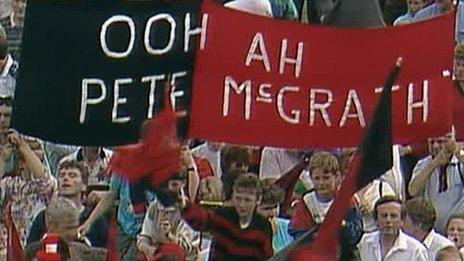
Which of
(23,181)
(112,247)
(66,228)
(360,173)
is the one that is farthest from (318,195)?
(360,173)

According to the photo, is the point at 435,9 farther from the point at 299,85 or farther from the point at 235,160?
the point at 299,85

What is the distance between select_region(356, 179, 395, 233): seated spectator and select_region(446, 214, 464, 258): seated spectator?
397mm

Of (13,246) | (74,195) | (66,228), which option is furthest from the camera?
(74,195)

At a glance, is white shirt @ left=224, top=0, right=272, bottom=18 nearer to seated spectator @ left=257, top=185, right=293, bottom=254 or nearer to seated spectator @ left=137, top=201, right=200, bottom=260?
seated spectator @ left=257, top=185, right=293, bottom=254

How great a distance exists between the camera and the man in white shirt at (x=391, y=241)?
11.7 metres

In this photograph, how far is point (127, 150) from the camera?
400 inches

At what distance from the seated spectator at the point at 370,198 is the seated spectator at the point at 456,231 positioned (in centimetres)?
40

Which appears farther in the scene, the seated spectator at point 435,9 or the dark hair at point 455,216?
the seated spectator at point 435,9

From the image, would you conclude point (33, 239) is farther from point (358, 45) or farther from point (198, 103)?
A: point (358, 45)

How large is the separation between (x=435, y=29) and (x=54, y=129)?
2.19 metres

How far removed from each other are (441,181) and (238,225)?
190 cm

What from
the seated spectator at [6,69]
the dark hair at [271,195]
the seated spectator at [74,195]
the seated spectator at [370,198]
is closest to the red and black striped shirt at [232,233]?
the seated spectator at [74,195]

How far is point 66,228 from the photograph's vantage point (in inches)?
432

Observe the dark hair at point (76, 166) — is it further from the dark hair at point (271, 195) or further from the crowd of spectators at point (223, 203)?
the dark hair at point (271, 195)
